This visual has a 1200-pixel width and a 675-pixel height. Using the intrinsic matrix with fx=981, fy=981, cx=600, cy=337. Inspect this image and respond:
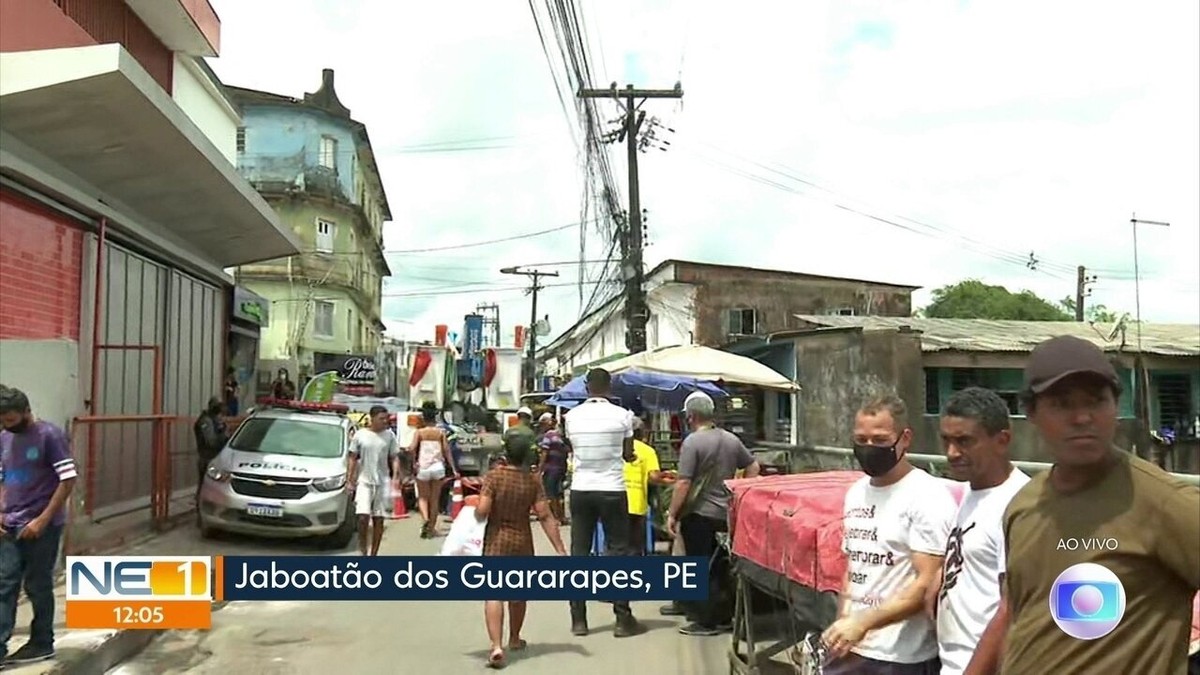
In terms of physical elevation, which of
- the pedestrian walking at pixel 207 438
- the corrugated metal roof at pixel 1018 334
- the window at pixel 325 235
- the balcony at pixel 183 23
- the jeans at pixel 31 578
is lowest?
the jeans at pixel 31 578

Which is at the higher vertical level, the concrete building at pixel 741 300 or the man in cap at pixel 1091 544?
the concrete building at pixel 741 300

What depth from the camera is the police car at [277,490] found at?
11250 millimetres

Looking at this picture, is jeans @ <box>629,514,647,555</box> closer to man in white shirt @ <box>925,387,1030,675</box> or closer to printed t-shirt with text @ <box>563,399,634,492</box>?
printed t-shirt with text @ <box>563,399,634,492</box>

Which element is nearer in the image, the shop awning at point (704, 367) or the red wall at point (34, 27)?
the red wall at point (34, 27)

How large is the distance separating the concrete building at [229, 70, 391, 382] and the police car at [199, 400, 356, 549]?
88.8ft

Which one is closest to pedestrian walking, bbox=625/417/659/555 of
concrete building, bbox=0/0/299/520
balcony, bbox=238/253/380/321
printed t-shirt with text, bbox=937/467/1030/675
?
concrete building, bbox=0/0/299/520

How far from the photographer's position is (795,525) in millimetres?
4922

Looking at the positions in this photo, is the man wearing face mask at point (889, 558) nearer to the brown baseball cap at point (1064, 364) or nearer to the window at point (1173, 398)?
the brown baseball cap at point (1064, 364)

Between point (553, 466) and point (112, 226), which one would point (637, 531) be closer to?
point (553, 466)

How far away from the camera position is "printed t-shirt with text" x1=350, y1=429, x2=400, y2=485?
33.5ft

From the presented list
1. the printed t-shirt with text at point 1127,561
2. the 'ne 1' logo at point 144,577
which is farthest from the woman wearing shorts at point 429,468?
the printed t-shirt with text at point 1127,561

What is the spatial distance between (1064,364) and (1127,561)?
0.49 meters

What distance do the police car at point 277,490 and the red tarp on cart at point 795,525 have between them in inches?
256

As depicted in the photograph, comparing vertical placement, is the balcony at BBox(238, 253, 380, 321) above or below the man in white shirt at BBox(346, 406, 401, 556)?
above
